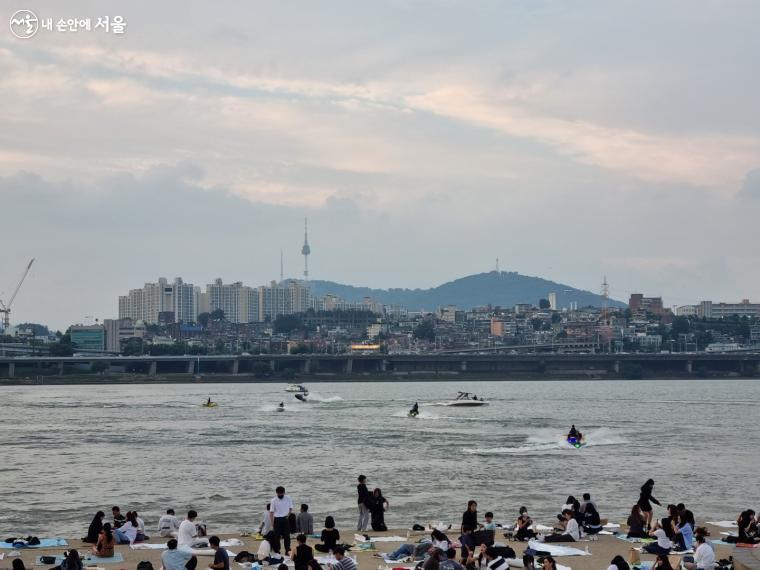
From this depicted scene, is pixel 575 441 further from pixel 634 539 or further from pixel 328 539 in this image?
pixel 328 539

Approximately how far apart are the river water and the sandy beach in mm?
6975

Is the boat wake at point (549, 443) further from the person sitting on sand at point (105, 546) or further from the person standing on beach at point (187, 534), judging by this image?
the person sitting on sand at point (105, 546)

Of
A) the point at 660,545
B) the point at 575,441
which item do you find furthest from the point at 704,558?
the point at 575,441

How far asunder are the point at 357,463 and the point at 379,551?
90.0 feet

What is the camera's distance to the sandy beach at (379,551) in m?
24.8

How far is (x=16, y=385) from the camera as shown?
19875 cm

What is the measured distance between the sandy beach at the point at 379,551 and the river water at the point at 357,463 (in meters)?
6.98

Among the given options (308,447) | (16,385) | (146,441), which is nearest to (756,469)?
(308,447)

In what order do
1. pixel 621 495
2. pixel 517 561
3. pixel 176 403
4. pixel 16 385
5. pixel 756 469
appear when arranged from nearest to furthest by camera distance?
pixel 517 561 → pixel 621 495 → pixel 756 469 → pixel 176 403 → pixel 16 385

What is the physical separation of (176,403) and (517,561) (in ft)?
339

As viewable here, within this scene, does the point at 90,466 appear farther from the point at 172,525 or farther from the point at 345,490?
the point at 172,525

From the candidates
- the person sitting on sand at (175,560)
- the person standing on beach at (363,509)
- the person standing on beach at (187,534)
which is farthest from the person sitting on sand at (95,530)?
the person standing on beach at (363,509)

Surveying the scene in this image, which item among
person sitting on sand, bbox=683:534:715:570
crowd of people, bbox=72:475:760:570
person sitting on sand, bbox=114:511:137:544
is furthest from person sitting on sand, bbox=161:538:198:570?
person sitting on sand, bbox=683:534:715:570

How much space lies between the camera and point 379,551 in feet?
87.4
